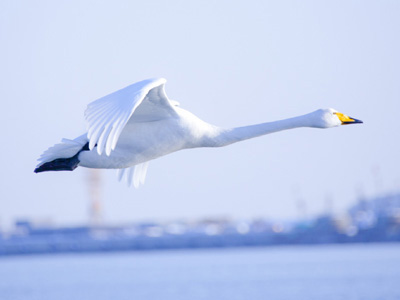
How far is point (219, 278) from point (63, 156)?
3981 centimetres

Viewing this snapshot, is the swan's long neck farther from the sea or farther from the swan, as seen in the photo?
the sea

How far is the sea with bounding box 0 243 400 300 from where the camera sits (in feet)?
139

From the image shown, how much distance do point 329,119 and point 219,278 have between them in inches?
1562

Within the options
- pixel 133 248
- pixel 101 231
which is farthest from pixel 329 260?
pixel 101 231

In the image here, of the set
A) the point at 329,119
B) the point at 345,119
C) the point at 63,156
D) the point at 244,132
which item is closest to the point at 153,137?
the point at 244,132

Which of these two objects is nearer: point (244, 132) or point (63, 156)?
point (244, 132)

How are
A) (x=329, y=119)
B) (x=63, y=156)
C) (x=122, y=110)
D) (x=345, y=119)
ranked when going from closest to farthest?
1. (x=122, y=110)
2. (x=63, y=156)
3. (x=329, y=119)
4. (x=345, y=119)

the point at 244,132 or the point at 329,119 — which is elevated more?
the point at 329,119

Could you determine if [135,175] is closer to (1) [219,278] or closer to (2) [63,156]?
(2) [63,156]

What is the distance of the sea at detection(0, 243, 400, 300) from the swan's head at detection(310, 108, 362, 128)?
79.2 ft

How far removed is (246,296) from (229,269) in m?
20.8

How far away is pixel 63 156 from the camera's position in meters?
13.4

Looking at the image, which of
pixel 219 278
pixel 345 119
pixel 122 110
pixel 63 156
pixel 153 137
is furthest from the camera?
pixel 219 278

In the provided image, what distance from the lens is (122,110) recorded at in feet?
39.0
